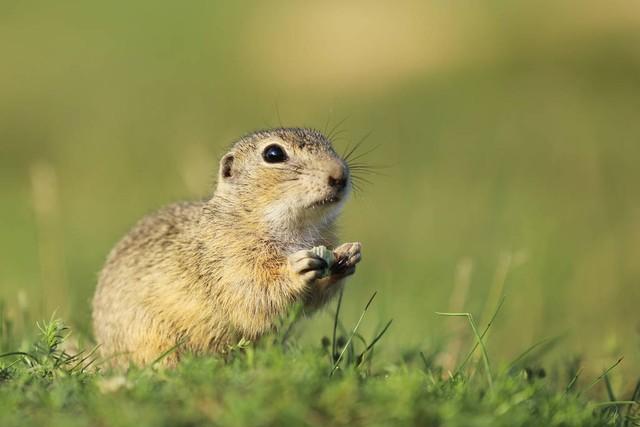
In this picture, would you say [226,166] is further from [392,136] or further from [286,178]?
[392,136]

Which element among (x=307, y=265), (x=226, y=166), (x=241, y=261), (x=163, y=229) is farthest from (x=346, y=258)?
(x=163, y=229)

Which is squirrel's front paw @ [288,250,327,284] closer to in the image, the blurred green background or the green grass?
the green grass

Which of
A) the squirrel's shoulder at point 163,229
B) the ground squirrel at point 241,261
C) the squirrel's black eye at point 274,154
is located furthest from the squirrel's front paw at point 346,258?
the squirrel's shoulder at point 163,229

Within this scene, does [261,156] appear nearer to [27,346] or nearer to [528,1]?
[27,346]

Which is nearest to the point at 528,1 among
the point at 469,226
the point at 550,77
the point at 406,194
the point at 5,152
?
the point at 550,77

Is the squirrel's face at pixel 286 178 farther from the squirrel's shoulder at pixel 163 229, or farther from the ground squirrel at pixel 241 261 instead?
the squirrel's shoulder at pixel 163 229

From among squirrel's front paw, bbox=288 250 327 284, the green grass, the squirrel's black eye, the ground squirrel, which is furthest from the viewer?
the squirrel's black eye

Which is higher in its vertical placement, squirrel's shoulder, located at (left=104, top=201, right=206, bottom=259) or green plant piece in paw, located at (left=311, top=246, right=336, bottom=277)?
squirrel's shoulder, located at (left=104, top=201, right=206, bottom=259)

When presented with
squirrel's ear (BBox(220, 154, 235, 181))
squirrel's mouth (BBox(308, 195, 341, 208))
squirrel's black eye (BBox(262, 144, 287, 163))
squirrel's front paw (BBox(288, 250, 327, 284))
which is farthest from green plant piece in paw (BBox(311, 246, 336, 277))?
squirrel's ear (BBox(220, 154, 235, 181))
